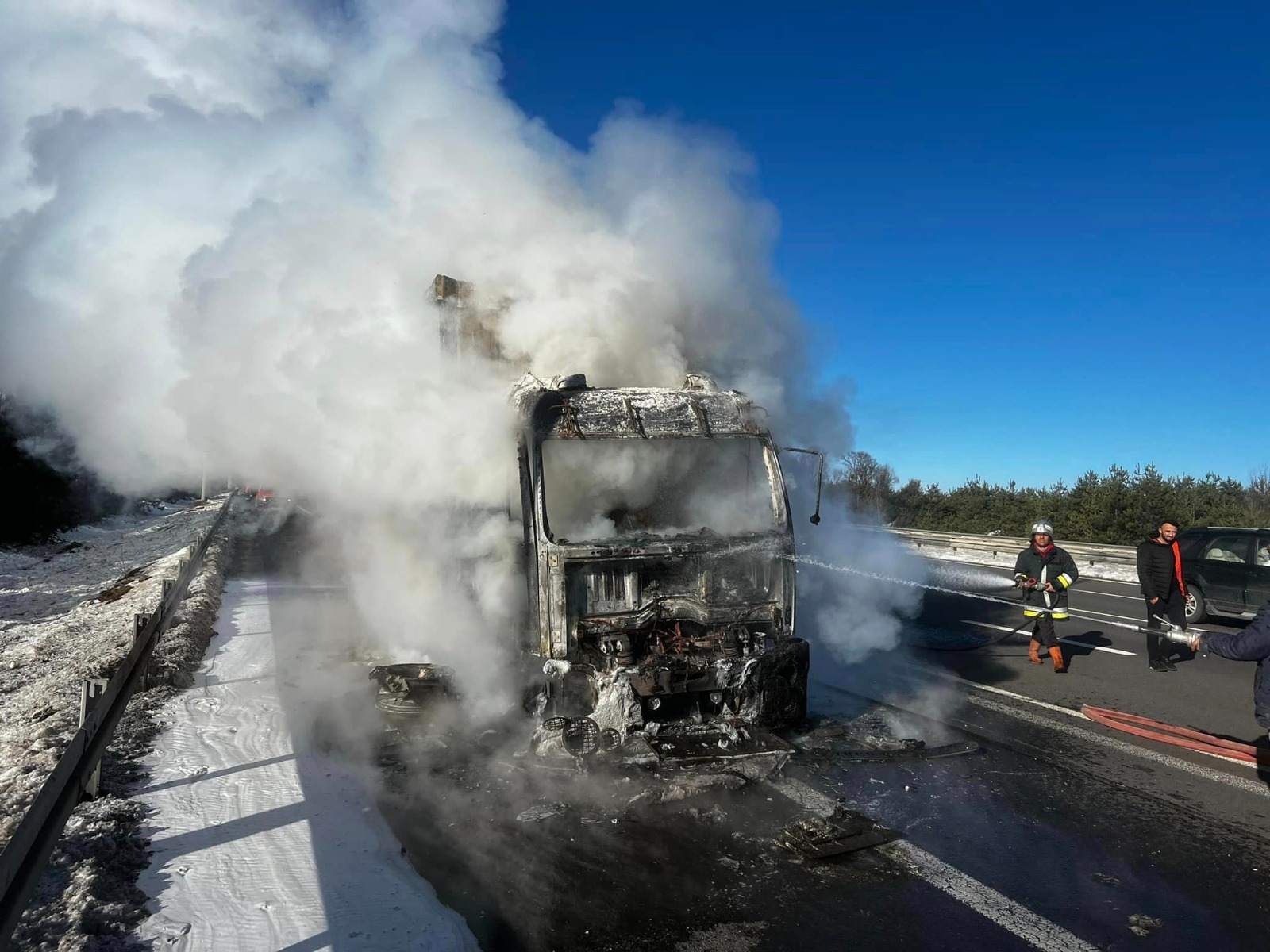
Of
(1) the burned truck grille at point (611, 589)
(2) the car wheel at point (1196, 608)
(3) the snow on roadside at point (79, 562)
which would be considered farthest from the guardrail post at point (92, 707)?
(2) the car wheel at point (1196, 608)

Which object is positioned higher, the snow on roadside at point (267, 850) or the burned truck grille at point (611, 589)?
the burned truck grille at point (611, 589)

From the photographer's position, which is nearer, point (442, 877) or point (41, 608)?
point (442, 877)

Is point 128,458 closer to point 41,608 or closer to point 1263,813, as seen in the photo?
point 41,608

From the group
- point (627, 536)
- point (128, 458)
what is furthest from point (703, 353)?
point (128, 458)

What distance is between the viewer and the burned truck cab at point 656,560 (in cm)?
551

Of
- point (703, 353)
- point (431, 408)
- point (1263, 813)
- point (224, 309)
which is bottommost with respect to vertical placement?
point (1263, 813)

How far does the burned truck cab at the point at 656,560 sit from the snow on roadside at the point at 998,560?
10145mm

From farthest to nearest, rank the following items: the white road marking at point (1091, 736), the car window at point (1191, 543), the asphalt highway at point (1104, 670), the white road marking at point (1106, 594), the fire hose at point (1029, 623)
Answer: the white road marking at point (1106, 594)
the car window at point (1191, 543)
the asphalt highway at point (1104, 670)
the fire hose at point (1029, 623)
the white road marking at point (1091, 736)

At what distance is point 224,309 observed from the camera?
10922 mm

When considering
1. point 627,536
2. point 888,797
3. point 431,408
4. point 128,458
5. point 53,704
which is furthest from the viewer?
point 128,458

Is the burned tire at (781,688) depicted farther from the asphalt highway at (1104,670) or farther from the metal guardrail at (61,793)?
the metal guardrail at (61,793)

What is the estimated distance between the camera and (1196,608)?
11.7m

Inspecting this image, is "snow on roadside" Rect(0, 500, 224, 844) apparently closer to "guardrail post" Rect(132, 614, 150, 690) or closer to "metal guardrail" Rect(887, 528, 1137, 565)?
"guardrail post" Rect(132, 614, 150, 690)

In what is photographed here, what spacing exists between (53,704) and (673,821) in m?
4.64
